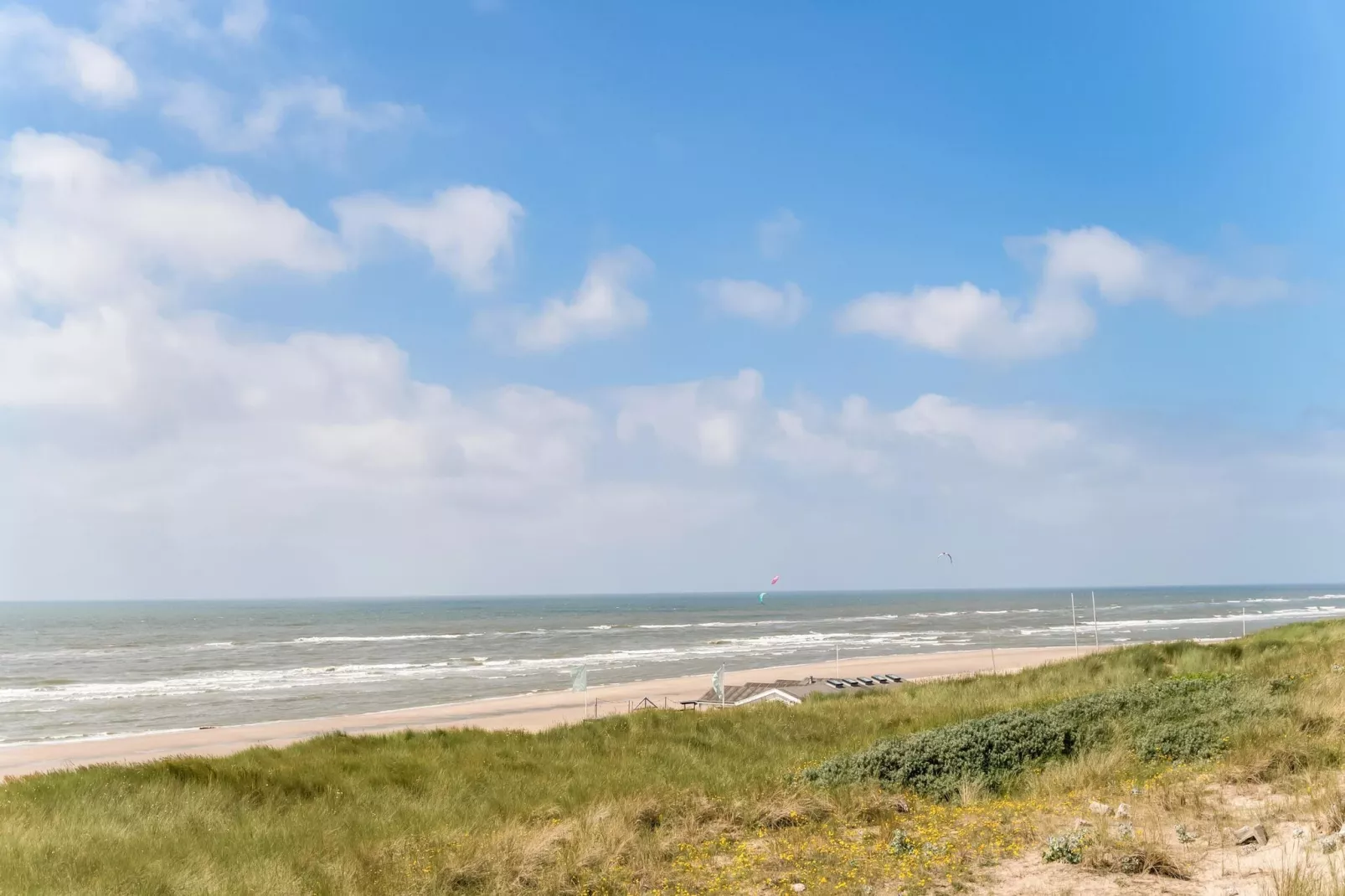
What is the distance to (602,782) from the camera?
14875mm

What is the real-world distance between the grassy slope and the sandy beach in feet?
27.8

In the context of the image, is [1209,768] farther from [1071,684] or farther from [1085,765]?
[1071,684]

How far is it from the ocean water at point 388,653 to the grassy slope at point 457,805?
91.6 ft

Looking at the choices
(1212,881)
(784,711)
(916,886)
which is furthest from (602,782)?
(784,711)

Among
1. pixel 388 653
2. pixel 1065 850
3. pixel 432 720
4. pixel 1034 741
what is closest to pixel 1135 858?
pixel 1065 850

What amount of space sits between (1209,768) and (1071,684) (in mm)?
15318

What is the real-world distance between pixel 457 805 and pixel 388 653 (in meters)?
69.0

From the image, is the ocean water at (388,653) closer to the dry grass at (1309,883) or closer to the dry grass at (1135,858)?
the dry grass at (1135,858)

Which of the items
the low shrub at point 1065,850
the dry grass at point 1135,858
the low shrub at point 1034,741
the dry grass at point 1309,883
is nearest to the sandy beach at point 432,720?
the low shrub at point 1034,741

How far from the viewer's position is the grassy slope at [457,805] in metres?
8.52

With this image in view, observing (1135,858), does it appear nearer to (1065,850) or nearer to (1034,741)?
(1065,850)

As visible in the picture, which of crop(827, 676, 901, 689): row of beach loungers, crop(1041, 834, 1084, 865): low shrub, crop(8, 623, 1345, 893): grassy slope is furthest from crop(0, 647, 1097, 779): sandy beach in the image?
crop(1041, 834, 1084, 865): low shrub

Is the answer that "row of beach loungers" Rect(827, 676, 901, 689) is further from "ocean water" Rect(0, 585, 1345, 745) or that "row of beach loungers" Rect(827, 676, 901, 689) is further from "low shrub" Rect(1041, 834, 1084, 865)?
"low shrub" Rect(1041, 834, 1084, 865)

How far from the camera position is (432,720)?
1527 inches
